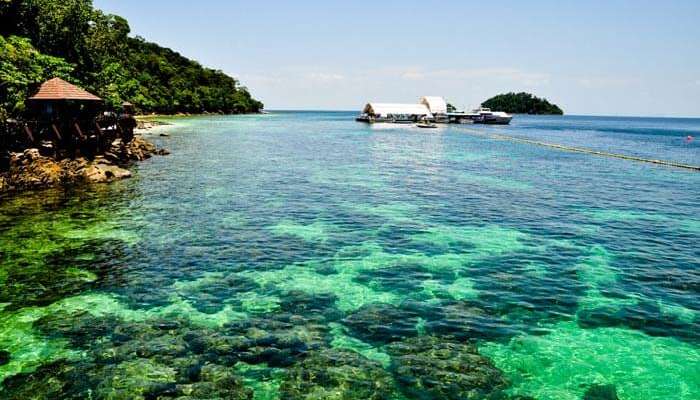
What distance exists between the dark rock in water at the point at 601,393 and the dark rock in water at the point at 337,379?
4.94m

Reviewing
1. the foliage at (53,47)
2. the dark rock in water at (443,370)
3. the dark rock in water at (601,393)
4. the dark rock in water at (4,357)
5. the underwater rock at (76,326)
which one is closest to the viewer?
the dark rock in water at (443,370)

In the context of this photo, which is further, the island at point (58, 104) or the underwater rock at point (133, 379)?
the island at point (58, 104)

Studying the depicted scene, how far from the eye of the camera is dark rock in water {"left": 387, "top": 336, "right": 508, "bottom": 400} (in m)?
11.2

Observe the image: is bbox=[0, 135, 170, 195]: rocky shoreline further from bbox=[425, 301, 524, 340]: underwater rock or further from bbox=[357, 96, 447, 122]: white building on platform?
bbox=[357, 96, 447, 122]: white building on platform

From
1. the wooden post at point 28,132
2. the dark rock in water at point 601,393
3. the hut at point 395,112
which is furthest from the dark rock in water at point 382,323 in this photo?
the hut at point 395,112

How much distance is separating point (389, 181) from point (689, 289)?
28.6 m

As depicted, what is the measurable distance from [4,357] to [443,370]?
11838mm

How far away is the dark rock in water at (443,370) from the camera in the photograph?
11.2 metres

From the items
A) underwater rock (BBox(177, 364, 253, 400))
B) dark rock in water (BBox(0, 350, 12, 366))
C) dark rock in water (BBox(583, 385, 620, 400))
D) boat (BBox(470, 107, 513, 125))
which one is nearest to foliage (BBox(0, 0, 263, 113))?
dark rock in water (BBox(0, 350, 12, 366))

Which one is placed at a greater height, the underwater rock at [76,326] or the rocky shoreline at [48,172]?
the rocky shoreline at [48,172]

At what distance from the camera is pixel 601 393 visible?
1149cm

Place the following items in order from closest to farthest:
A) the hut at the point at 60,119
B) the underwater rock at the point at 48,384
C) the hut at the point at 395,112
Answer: the underwater rock at the point at 48,384 → the hut at the point at 60,119 → the hut at the point at 395,112

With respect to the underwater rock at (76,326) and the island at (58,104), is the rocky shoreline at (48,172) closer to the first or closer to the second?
the island at (58,104)

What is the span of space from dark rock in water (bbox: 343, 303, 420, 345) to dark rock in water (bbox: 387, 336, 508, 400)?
1.75 feet
